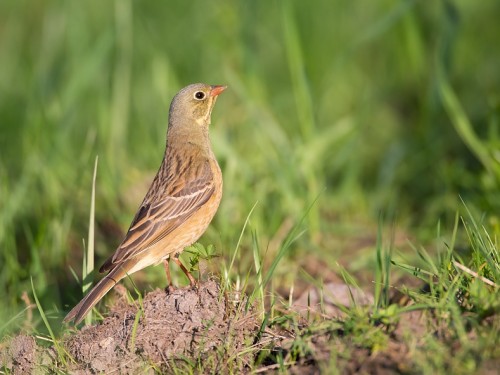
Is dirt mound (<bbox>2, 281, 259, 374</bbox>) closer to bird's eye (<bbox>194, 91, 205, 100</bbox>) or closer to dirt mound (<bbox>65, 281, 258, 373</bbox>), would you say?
dirt mound (<bbox>65, 281, 258, 373</bbox>)

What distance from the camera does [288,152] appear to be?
27.2 ft

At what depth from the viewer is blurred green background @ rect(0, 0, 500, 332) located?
25.7 ft

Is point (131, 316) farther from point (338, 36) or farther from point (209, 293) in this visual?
point (338, 36)

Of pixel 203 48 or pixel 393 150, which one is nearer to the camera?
pixel 393 150

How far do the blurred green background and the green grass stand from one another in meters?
0.02

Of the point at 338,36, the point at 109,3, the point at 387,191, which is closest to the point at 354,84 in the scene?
the point at 338,36

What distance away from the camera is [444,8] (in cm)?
841

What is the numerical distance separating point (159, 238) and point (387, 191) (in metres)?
3.64

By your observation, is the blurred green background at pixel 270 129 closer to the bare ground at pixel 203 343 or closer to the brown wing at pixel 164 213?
the brown wing at pixel 164 213

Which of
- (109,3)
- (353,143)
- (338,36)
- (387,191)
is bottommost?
(387,191)

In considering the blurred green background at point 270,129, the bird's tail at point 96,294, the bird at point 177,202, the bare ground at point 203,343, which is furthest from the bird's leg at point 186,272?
the blurred green background at point 270,129

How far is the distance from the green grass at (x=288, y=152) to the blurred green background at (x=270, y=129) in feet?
0.08

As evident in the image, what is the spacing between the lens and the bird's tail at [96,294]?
5465 mm

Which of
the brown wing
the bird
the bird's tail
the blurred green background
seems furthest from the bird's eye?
the bird's tail
